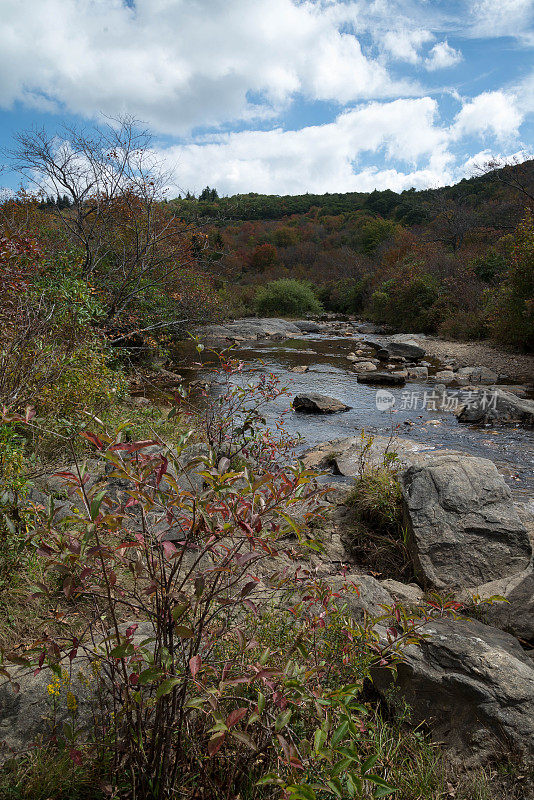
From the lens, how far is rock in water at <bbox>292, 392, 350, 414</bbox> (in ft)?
32.7

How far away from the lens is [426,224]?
4362cm

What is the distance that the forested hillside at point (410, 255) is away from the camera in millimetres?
14219

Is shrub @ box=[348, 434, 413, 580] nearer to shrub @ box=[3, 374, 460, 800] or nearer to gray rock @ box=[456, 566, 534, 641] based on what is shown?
gray rock @ box=[456, 566, 534, 641]

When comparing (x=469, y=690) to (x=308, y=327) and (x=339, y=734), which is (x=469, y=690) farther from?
(x=308, y=327)

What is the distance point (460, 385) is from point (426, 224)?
121 feet

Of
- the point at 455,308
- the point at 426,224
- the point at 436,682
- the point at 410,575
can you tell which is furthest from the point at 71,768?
the point at 426,224

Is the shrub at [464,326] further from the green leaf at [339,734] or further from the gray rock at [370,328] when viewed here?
the green leaf at [339,734]

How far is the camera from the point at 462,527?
3.82 m

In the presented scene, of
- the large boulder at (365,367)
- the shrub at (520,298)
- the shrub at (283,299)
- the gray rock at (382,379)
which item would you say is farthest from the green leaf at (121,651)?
the shrub at (283,299)

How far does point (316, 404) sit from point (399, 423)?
182 centimetres

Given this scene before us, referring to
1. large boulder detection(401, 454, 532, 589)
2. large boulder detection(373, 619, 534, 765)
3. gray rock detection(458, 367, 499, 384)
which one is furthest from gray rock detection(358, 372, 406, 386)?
large boulder detection(373, 619, 534, 765)

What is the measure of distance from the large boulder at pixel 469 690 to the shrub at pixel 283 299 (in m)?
29.2

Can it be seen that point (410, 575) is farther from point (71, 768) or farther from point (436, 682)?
point (71, 768)

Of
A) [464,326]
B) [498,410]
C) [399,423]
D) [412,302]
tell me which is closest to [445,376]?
[498,410]
